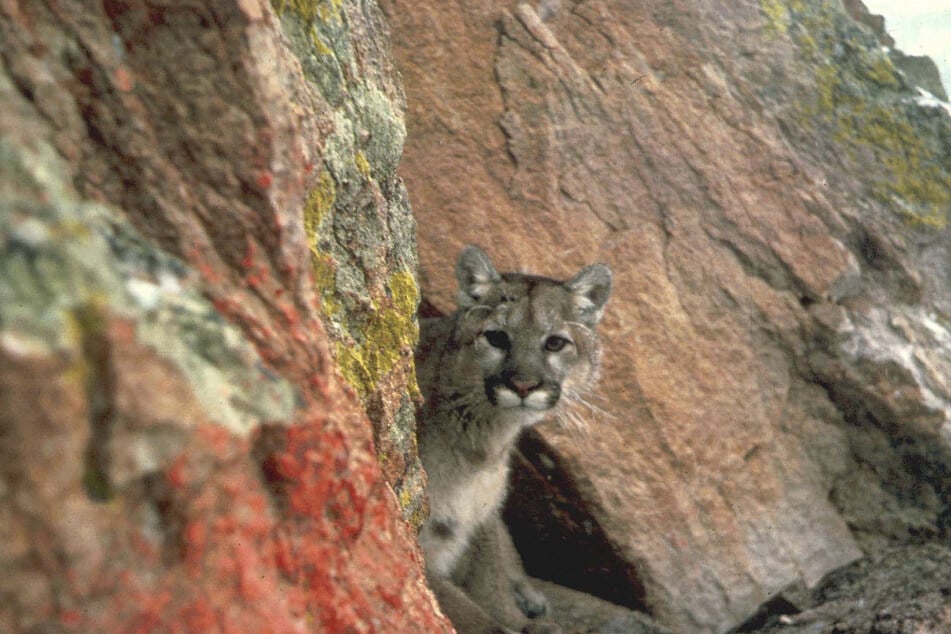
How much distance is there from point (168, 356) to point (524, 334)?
4.11m

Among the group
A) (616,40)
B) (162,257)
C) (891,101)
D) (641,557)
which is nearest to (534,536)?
(641,557)

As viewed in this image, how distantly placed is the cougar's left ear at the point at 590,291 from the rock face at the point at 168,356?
11.4 ft

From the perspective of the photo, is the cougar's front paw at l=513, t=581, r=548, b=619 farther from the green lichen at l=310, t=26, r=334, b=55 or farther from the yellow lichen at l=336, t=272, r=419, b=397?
the green lichen at l=310, t=26, r=334, b=55

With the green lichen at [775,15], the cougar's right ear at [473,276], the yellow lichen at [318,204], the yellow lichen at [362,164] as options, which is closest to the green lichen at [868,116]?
the green lichen at [775,15]

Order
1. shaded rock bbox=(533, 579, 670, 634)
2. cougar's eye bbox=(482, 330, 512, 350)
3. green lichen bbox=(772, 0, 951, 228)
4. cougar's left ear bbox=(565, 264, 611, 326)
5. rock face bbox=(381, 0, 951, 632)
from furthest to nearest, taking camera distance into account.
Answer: green lichen bbox=(772, 0, 951, 228)
rock face bbox=(381, 0, 951, 632)
shaded rock bbox=(533, 579, 670, 634)
cougar's left ear bbox=(565, 264, 611, 326)
cougar's eye bbox=(482, 330, 512, 350)

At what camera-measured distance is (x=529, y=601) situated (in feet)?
20.5

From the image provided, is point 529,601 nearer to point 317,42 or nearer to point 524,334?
point 524,334

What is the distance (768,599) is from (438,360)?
2.99 m

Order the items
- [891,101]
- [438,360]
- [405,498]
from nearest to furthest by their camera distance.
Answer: [405,498] < [438,360] < [891,101]

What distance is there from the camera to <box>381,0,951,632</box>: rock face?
6422 mm

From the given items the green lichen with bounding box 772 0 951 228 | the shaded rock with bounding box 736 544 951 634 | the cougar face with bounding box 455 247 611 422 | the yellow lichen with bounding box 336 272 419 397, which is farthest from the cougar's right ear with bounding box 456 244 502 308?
the green lichen with bounding box 772 0 951 228

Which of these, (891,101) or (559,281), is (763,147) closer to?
(891,101)

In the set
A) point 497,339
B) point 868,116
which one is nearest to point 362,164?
point 497,339

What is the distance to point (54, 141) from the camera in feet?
5.88
